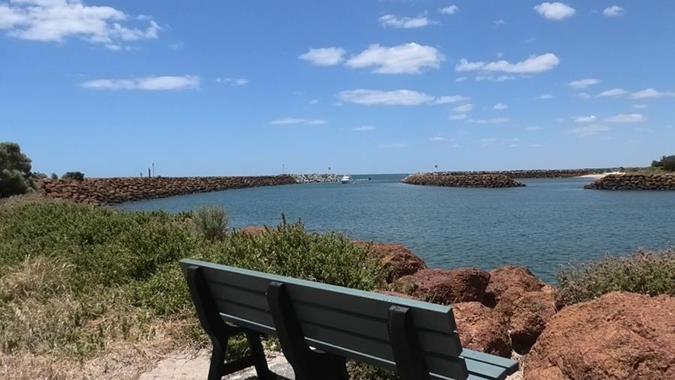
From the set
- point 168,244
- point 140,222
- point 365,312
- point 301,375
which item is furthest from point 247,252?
point 140,222

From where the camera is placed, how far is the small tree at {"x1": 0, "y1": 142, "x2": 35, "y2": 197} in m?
40.1

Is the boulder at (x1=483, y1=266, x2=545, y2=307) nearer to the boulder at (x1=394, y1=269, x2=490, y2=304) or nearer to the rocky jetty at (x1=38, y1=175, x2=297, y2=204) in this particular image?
the boulder at (x1=394, y1=269, x2=490, y2=304)

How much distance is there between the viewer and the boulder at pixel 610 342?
4.04 metres

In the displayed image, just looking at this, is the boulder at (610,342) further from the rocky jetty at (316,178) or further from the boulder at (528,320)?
the rocky jetty at (316,178)

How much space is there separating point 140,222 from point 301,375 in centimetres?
1063

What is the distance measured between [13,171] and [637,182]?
7237 centimetres

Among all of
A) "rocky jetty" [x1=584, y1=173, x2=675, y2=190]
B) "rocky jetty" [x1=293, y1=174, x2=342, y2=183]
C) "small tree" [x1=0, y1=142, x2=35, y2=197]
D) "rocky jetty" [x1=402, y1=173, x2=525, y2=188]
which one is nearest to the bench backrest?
"small tree" [x1=0, y1=142, x2=35, y2=197]

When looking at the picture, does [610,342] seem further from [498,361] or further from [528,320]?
[528,320]

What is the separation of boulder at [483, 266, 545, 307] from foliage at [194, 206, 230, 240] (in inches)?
220

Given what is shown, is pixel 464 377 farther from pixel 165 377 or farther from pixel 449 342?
pixel 165 377

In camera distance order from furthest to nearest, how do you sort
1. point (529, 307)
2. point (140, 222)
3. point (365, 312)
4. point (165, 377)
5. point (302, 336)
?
point (140, 222) < point (529, 307) < point (165, 377) < point (302, 336) < point (365, 312)

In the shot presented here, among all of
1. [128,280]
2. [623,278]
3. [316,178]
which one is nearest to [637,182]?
[623,278]

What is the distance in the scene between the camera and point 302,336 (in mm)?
3789

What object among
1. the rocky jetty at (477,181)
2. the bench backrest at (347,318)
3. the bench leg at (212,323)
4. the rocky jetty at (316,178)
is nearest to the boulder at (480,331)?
the bench leg at (212,323)
